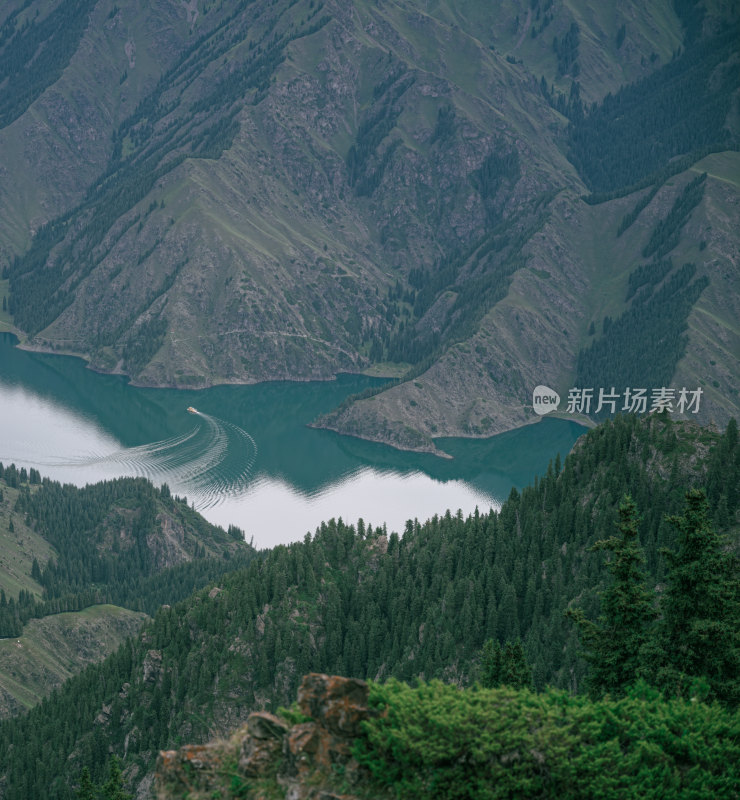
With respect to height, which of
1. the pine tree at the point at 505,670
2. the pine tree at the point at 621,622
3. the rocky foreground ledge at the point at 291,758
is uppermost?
the pine tree at the point at 621,622

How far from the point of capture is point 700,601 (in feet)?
212

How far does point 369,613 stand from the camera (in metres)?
159

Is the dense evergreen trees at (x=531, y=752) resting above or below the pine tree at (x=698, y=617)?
below

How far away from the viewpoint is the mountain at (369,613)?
5674 inches

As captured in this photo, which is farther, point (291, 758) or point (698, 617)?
point (698, 617)

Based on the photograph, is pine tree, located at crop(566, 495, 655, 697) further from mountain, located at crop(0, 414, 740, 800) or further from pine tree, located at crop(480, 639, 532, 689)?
→ mountain, located at crop(0, 414, 740, 800)

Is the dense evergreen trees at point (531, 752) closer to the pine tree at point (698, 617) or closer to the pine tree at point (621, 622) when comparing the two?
the pine tree at point (698, 617)

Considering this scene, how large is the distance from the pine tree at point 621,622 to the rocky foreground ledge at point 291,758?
773 inches

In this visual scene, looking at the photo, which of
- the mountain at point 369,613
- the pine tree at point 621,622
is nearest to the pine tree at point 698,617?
the pine tree at point 621,622

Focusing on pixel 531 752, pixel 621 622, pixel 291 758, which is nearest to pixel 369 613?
pixel 621 622

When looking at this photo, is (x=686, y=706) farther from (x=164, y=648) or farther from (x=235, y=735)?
(x=164, y=648)

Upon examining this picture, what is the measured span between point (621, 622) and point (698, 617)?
4.83 meters

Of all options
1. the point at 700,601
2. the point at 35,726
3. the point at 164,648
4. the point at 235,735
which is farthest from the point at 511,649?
the point at 35,726

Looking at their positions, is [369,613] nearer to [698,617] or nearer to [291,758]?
[698,617]
